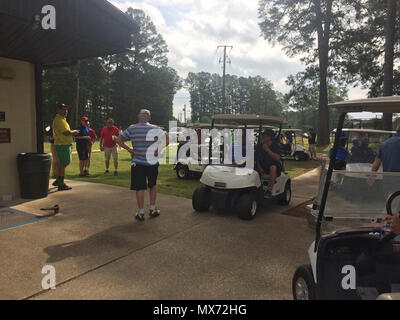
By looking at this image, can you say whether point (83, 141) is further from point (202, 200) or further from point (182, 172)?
point (202, 200)

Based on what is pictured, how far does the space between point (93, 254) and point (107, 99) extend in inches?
2066

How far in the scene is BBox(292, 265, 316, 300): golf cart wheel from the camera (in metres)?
2.55

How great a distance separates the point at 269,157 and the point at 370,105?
151 inches

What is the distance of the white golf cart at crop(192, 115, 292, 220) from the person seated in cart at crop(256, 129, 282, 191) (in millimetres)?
138

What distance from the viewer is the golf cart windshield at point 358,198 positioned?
8.68 feet

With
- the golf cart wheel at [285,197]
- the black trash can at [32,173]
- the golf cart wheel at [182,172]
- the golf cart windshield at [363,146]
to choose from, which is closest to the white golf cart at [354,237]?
the golf cart windshield at [363,146]

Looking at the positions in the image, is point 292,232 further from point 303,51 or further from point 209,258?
point 303,51

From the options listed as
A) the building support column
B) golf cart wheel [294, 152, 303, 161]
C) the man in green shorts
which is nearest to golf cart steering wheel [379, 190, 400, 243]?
the man in green shorts

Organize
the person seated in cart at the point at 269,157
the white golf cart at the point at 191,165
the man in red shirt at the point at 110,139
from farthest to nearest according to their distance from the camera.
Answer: the man in red shirt at the point at 110,139
the white golf cart at the point at 191,165
the person seated in cart at the point at 269,157

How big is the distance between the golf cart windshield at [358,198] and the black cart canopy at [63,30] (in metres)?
4.89

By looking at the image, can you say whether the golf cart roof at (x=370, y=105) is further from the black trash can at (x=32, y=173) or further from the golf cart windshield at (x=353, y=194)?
the black trash can at (x=32, y=173)
